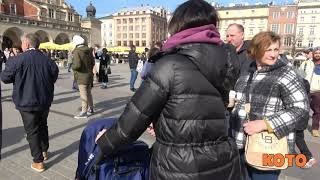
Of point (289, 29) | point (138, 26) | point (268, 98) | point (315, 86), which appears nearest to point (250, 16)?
point (289, 29)

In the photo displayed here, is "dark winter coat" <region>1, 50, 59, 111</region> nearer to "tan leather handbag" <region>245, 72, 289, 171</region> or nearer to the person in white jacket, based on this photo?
"tan leather handbag" <region>245, 72, 289, 171</region>

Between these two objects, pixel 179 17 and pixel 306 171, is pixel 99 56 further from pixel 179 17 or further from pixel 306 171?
pixel 179 17

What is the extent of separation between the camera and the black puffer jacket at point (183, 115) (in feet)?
6.10

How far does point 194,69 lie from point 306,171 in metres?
3.91

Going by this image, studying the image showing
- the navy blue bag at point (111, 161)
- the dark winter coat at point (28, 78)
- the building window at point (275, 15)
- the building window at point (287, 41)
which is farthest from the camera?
the building window at point (275, 15)

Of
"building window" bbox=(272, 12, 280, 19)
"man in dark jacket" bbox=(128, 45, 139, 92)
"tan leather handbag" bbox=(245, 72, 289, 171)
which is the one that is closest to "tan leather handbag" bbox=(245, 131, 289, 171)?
"tan leather handbag" bbox=(245, 72, 289, 171)

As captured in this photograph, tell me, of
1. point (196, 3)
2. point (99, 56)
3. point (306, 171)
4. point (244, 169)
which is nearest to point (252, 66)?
point (244, 169)

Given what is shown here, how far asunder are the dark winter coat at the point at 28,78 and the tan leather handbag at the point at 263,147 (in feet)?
10.1

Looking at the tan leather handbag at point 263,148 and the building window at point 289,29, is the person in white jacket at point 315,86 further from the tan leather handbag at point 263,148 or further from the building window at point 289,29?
the building window at point 289,29

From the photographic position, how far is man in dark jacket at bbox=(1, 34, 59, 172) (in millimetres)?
4461

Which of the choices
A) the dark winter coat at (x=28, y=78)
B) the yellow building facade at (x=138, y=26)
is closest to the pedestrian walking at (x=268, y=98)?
the dark winter coat at (x=28, y=78)

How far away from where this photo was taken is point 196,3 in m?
1.98

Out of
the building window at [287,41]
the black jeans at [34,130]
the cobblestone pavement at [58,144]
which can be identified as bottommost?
the cobblestone pavement at [58,144]

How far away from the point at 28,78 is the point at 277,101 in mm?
3333
